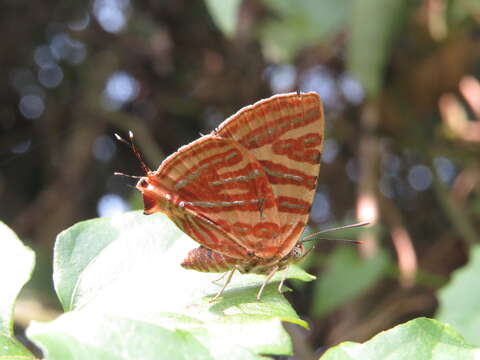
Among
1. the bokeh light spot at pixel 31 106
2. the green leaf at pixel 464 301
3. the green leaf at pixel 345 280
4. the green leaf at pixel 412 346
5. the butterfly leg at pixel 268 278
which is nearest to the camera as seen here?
the green leaf at pixel 412 346

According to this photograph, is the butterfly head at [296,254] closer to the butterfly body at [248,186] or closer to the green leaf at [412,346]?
the butterfly body at [248,186]

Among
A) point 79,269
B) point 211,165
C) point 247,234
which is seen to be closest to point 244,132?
point 211,165

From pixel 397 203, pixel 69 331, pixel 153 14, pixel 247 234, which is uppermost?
pixel 153 14

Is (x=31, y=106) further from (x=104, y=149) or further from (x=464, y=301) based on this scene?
(x=464, y=301)

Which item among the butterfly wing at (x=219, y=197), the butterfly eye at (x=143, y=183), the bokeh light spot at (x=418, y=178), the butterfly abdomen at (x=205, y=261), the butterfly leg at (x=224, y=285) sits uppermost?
the butterfly eye at (x=143, y=183)

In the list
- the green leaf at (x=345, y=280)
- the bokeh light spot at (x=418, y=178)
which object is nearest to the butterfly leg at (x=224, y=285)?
the green leaf at (x=345, y=280)

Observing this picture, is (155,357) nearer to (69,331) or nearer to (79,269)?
(69,331)
